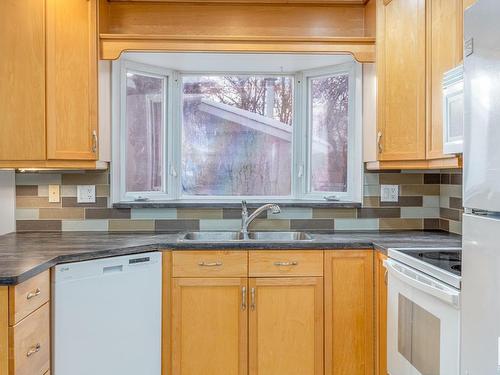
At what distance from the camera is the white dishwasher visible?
1.93 m

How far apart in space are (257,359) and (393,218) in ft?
4.13

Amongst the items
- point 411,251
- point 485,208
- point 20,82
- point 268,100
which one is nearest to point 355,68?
point 268,100

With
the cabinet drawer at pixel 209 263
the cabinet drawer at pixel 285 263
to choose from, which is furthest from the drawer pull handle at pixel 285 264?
the cabinet drawer at pixel 209 263

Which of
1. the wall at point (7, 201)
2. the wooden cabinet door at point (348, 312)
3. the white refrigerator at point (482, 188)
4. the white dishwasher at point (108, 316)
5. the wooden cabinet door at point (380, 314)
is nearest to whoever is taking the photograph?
the white refrigerator at point (482, 188)

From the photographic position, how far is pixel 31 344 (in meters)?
1.68

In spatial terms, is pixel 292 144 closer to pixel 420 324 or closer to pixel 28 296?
pixel 420 324

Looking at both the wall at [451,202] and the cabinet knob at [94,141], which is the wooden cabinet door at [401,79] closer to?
the wall at [451,202]

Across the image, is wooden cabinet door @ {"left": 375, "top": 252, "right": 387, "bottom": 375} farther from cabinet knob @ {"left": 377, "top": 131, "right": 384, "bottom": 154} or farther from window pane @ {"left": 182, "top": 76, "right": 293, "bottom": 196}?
window pane @ {"left": 182, "top": 76, "right": 293, "bottom": 196}

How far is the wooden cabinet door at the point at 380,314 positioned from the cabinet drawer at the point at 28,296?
1.57 metres

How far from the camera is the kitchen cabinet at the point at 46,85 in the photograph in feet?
7.29

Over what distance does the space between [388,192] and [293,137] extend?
73 cm

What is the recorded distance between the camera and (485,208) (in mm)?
1181

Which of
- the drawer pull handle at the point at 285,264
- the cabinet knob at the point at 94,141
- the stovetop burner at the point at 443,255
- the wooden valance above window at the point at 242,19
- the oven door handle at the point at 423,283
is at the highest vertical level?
the wooden valance above window at the point at 242,19

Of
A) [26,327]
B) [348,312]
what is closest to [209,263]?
[348,312]
